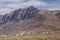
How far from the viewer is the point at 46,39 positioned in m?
21.8

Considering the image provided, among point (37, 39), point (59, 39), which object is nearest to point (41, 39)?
point (37, 39)

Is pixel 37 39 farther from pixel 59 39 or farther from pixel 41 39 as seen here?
pixel 59 39

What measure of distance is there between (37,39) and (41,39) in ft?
1.73

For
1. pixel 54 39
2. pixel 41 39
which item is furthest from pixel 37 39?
pixel 54 39

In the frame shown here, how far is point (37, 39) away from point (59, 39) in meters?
2.85

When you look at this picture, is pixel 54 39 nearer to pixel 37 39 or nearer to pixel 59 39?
pixel 59 39

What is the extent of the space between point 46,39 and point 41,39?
72cm

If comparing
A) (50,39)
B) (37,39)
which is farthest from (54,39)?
(37,39)

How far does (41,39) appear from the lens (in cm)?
2220

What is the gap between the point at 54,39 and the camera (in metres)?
21.7

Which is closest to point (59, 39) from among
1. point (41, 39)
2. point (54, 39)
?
point (54, 39)

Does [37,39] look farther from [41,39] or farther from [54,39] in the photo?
[54,39]

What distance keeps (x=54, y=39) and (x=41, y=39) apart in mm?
1710

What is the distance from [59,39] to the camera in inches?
865
